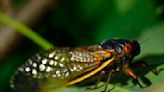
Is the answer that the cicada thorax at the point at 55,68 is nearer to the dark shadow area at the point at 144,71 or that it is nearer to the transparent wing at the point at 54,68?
the transparent wing at the point at 54,68

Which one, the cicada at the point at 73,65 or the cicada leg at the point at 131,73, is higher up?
the cicada at the point at 73,65

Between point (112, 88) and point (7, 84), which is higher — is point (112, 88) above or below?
below

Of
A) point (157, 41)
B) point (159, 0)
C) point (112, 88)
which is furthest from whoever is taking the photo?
point (159, 0)

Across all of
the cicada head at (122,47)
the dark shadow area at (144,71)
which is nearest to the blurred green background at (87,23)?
the dark shadow area at (144,71)

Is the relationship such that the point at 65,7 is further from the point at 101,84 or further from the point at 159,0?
the point at 101,84

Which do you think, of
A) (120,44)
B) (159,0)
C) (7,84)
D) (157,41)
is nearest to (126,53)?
(120,44)

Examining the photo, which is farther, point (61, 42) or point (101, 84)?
point (61, 42)
